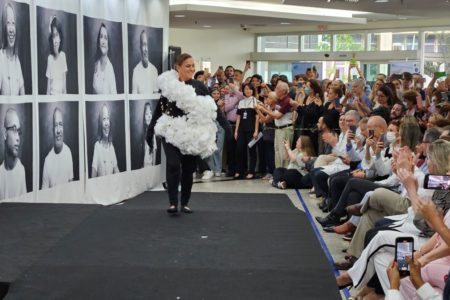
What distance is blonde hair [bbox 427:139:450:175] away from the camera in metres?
3.63

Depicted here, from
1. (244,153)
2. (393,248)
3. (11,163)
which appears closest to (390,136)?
(393,248)

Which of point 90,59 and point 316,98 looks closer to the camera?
point 90,59

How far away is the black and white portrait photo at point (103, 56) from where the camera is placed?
257 inches

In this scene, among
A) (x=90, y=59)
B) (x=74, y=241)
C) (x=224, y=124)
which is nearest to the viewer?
(x=74, y=241)

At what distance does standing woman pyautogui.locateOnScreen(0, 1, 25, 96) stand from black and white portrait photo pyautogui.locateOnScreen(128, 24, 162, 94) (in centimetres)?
219

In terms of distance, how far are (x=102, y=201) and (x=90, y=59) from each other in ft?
5.27

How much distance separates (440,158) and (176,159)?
7.43ft

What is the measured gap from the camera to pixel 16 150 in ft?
17.5

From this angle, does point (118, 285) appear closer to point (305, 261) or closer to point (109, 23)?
point (305, 261)

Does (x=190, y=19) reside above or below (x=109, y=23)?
above

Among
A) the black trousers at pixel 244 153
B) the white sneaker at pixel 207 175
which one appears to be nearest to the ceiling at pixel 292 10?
the black trousers at pixel 244 153

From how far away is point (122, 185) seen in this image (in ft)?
24.2

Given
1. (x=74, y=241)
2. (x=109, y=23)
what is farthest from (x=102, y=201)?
(x=74, y=241)

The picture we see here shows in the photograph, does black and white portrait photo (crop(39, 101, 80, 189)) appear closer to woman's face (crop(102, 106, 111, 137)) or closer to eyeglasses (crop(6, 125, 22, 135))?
eyeglasses (crop(6, 125, 22, 135))
